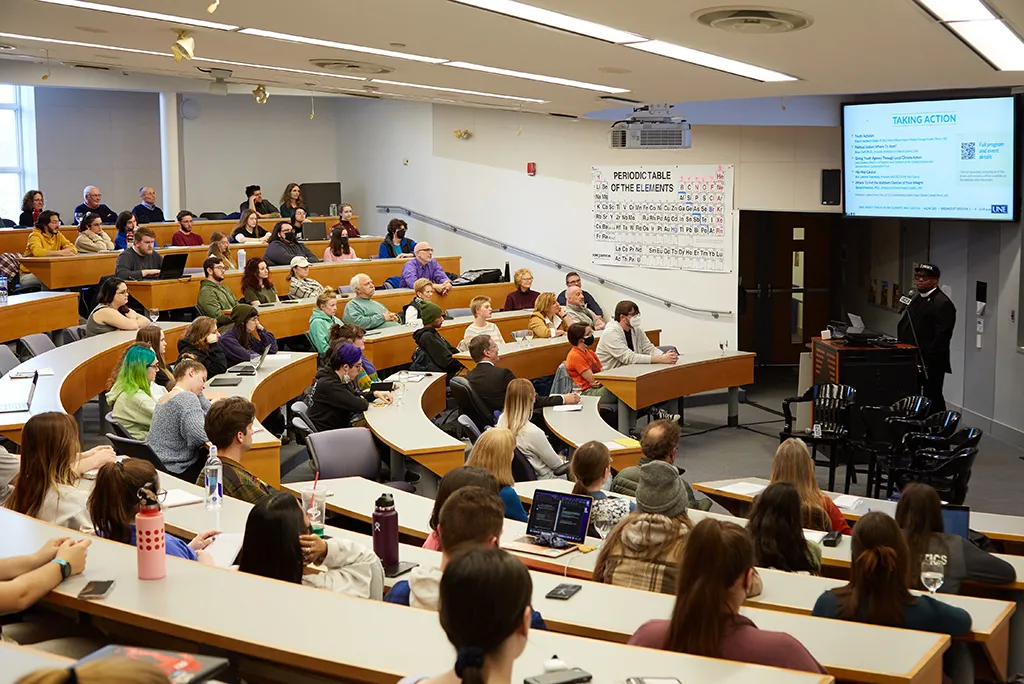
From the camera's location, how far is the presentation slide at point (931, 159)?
9180 millimetres

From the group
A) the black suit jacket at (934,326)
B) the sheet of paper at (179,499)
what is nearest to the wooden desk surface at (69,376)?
the sheet of paper at (179,499)

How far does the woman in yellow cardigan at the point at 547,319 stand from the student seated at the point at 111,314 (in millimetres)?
3943

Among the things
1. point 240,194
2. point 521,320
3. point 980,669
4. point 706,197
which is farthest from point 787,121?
point 240,194

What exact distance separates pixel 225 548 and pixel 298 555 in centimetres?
74

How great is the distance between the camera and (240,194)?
17984mm

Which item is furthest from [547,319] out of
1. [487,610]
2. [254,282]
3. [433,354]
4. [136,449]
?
[487,610]

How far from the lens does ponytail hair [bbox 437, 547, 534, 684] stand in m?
2.18

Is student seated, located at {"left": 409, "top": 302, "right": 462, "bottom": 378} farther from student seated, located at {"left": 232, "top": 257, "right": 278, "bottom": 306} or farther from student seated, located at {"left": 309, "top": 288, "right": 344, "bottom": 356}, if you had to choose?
student seated, located at {"left": 232, "top": 257, "right": 278, "bottom": 306}

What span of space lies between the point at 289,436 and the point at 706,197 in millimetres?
5633

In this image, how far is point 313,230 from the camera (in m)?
15.0

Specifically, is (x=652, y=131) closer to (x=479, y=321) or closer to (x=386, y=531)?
(x=479, y=321)

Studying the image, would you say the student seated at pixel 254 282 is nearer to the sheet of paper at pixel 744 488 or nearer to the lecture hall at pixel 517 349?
the lecture hall at pixel 517 349

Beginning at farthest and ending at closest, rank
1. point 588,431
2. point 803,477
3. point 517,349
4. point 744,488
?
point 517,349 < point 588,431 < point 744,488 < point 803,477

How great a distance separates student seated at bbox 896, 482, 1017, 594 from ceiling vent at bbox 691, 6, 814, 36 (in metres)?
2.26
